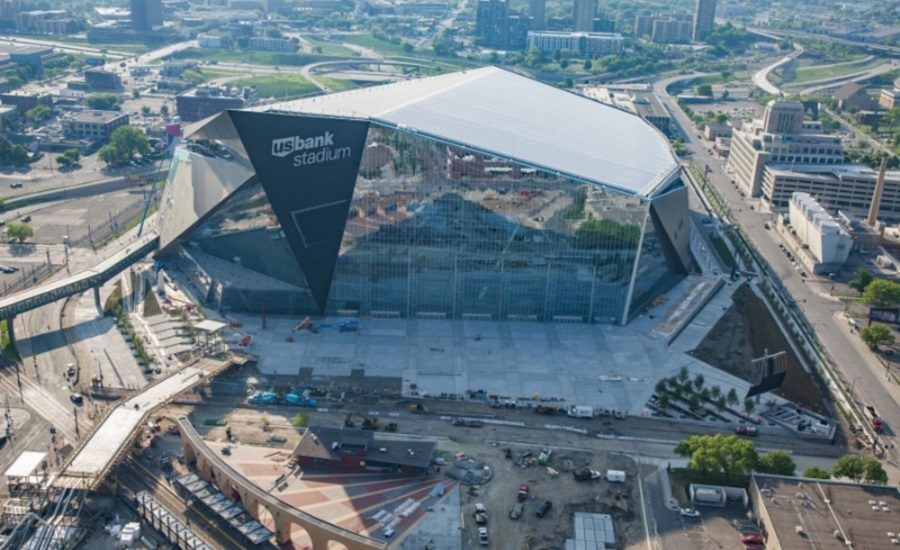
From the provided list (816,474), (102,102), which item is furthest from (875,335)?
(102,102)

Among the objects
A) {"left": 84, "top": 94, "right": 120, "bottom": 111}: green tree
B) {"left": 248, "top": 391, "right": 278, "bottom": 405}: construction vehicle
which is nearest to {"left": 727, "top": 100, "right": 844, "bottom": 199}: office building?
{"left": 248, "top": 391, "right": 278, "bottom": 405}: construction vehicle

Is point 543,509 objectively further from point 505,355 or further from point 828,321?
point 828,321

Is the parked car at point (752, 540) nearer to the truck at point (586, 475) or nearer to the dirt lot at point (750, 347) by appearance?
the truck at point (586, 475)

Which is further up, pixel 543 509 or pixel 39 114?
pixel 39 114

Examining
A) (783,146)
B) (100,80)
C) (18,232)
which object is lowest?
(18,232)

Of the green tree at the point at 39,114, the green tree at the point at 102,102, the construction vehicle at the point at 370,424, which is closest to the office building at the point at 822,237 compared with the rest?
the construction vehicle at the point at 370,424

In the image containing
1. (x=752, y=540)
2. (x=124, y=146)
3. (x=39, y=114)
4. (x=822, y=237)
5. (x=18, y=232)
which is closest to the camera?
(x=752, y=540)

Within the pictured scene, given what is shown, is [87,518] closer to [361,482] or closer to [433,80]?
[361,482]
